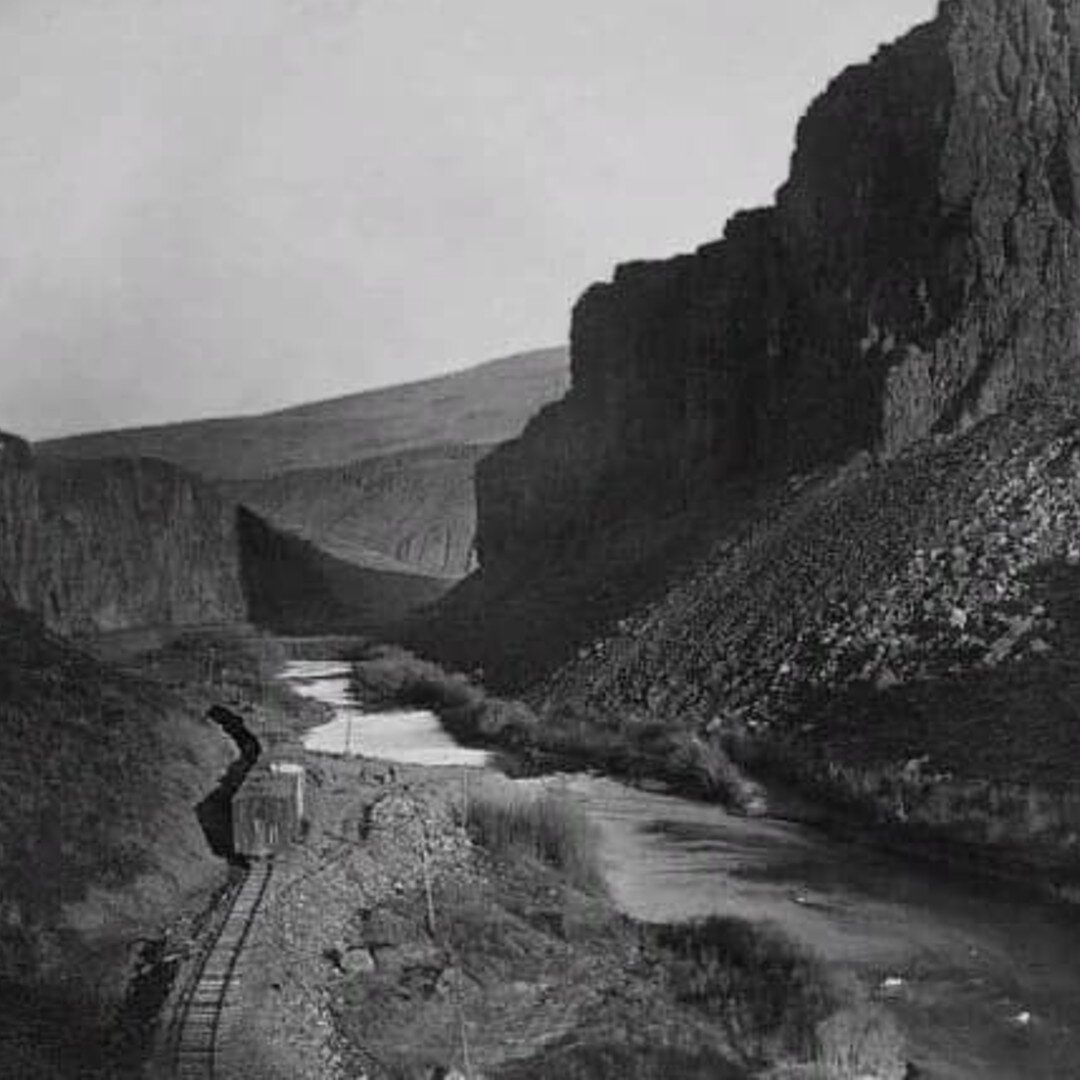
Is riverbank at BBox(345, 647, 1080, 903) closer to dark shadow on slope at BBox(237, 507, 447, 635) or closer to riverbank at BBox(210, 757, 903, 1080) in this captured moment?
riverbank at BBox(210, 757, 903, 1080)

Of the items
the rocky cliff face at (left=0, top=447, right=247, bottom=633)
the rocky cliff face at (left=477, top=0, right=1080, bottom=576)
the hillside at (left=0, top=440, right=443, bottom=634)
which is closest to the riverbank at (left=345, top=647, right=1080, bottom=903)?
the rocky cliff face at (left=477, top=0, right=1080, bottom=576)

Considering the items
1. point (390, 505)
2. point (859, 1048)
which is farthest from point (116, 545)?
point (859, 1048)

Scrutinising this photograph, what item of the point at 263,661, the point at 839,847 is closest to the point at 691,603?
the point at 839,847

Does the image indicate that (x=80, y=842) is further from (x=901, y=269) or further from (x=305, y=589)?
(x=305, y=589)

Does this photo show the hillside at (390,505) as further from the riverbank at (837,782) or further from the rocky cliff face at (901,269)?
the riverbank at (837,782)

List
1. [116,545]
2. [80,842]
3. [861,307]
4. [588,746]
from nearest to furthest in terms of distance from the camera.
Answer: [80,842] < [588,746] < [861,307] < [116,545]

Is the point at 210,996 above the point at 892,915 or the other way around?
above

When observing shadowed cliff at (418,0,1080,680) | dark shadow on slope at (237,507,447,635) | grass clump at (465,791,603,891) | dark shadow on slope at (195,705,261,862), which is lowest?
grass clump at (465,791,603,891)
